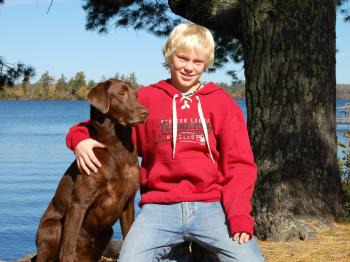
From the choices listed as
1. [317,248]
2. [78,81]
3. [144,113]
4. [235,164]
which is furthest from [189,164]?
[78,81]

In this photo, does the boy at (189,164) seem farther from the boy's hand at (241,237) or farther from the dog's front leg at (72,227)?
the dog's front leg at (72,227)

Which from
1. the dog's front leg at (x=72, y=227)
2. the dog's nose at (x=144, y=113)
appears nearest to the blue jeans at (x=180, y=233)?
the dog's front leg at (x=72, y=227)

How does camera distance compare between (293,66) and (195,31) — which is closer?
(195,31)

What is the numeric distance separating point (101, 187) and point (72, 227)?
322mm

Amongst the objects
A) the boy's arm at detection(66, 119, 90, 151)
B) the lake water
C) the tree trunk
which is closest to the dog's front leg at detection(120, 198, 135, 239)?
the boy's arm at detection(66, 119, 90, 151)

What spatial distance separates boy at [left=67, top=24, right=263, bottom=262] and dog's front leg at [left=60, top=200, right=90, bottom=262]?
262mm

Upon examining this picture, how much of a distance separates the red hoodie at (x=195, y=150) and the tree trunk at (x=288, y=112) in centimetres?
221

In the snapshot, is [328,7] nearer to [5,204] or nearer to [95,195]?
[95,195]

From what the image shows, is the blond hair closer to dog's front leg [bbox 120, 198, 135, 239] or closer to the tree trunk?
dog's front leg [bbox 120, 198, 135, 239]

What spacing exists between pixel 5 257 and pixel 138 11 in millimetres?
4302

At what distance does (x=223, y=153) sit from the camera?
4066 mm

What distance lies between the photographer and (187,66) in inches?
159

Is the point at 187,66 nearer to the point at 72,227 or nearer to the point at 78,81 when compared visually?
the point at 72,227

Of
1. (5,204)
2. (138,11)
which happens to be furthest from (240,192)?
(5,204)
